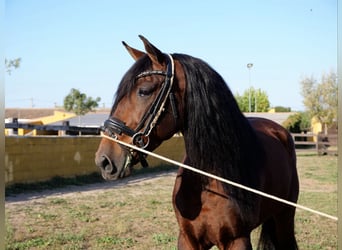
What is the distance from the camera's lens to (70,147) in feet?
39.3

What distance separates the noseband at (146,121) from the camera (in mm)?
2400

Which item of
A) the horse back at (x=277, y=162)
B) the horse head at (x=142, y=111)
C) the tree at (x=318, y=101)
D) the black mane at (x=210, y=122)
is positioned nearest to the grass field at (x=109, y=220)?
the horse back at (x=277, y=162)

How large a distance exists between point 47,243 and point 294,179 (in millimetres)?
3061

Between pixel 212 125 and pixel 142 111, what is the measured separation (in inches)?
18.3

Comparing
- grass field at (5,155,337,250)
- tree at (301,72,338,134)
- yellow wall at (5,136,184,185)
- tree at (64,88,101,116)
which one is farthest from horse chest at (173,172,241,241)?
tree at (64,88,101,116)

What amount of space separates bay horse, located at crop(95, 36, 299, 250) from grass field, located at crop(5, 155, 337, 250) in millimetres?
2402

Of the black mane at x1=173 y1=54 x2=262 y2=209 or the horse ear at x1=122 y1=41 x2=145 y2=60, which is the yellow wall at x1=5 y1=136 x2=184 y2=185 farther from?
the black mane at x1=173 y1=54 x2=262 y2=209

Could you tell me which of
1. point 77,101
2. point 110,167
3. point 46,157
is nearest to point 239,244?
point 110,167

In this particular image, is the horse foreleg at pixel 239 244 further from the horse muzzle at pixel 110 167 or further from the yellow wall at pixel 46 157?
the yellow wall at pixel 46 157

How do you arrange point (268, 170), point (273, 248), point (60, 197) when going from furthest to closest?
point (60, 197) < point (273, 248) < point (268, 170)

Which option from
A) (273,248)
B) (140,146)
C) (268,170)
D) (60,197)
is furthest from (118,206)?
(140,146)

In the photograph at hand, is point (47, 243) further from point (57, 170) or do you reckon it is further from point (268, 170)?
point (57, 170)

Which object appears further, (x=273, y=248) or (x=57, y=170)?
(x=57, y=170)

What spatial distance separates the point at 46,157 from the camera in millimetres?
10883
